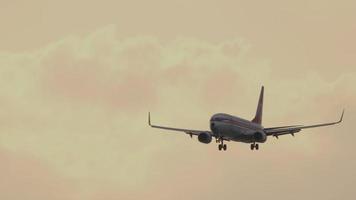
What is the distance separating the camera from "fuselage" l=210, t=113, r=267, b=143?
17800 centimetres

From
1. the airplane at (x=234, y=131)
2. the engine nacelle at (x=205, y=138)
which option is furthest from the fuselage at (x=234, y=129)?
the engine nacelle at (x=205, y=138)

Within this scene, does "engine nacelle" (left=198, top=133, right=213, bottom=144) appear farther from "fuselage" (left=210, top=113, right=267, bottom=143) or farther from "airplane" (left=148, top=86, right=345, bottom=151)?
"fuselage" (left=210, top=113, right=267, bottom=143)

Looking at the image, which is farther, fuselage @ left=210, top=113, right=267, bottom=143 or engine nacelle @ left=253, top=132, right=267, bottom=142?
engine nacelle @ left=253, top=132, right=267, bottom=142

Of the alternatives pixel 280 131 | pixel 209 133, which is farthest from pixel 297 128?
pixel 209 133

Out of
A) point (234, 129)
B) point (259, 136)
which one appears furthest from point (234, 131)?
point (259, 136)

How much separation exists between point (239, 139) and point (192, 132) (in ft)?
43.3

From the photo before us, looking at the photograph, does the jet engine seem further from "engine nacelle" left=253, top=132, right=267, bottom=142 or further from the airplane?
"engine nacelle" left=253, top=132, right=267, bottom=142

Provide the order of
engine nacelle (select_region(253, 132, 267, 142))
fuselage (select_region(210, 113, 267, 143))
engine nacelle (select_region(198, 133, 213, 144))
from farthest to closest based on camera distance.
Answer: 1. engine nacelle (select_region(198, 133, 213, 144))
2. engine nacelle (select_region(253, 132, 267, 142))
3. fuselage (select_region(210, 113, 267, 143))

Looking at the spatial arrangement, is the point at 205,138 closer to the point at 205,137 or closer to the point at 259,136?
the point at 205,137

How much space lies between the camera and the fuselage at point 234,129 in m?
178

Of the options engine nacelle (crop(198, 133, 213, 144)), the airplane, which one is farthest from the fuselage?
engine nacelle (crop(198, 133, 213, 144))

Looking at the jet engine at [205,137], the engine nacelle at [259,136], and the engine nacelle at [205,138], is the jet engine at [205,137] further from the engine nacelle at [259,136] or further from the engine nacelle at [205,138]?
the engine nacelle at [259,136]

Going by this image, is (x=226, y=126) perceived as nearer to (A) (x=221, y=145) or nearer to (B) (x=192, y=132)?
(A) (x=221, y=145)

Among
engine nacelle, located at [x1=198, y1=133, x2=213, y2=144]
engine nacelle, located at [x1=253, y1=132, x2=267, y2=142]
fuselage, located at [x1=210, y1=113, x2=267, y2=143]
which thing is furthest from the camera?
engine nacelle, located at [x1=198, y1=133, x2=213, y2=144]
